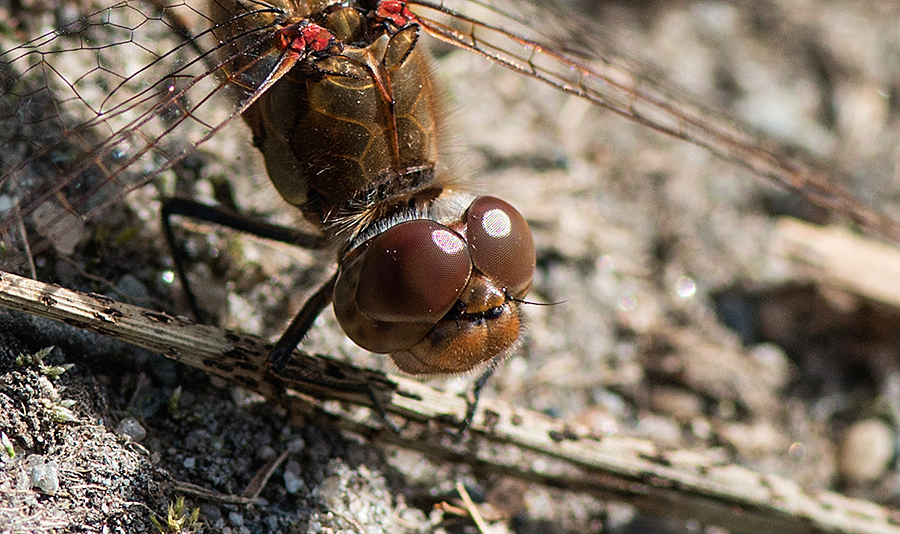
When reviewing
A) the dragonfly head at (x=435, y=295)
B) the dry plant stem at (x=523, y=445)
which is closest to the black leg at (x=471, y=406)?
the dry plant stem at (x=523, y=445)

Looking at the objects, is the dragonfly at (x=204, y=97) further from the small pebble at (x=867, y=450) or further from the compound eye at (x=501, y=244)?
the small pebble at (x=867, y=450)

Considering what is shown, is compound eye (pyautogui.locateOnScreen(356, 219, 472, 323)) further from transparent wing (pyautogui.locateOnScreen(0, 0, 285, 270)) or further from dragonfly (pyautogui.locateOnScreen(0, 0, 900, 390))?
transparent wing (pyautogui.locateOnScreen(0, 0, 285, 270))

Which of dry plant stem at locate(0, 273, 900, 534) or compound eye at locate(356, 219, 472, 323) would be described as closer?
compound eye at locate(356, 219, 472, 323)

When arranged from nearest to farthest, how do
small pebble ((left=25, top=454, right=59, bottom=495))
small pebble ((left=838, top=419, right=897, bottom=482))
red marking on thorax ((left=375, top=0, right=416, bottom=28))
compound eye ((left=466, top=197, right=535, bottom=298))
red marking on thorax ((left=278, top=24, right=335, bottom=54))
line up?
small pebble ((left=25, top=454, right=59, bottom=495)), compound eye ((left=466, top=197, right=535, bottom=298)), red marking on thorax ((left=278, top=24, right=335, bottom=54)), red marking on thorax ((left=375, top=0, right=416, bottom=28)), small pebble ((left=838, top=419, right=897, bottom=482))

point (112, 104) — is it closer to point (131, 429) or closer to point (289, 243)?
point (289, 243)

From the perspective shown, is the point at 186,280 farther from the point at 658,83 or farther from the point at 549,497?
the point at 658,83

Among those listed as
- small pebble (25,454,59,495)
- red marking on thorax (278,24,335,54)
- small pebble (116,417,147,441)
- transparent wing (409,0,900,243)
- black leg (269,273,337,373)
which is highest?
transparent wing (409,0,900,243)

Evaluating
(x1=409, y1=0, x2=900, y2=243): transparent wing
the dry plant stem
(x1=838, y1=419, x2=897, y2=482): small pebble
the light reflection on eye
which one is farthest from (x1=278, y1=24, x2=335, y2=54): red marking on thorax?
(x1=838, y1=419, x2=897, y2=482): small pebble

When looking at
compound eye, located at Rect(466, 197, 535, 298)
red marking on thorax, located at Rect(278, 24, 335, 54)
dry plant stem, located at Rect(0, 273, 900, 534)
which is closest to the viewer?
compound eye, located at Rect(466, 197, 535, 298)

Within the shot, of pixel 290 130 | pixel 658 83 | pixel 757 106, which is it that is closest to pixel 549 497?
pixel 290 130

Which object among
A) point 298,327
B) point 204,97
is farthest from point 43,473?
point 204,97
